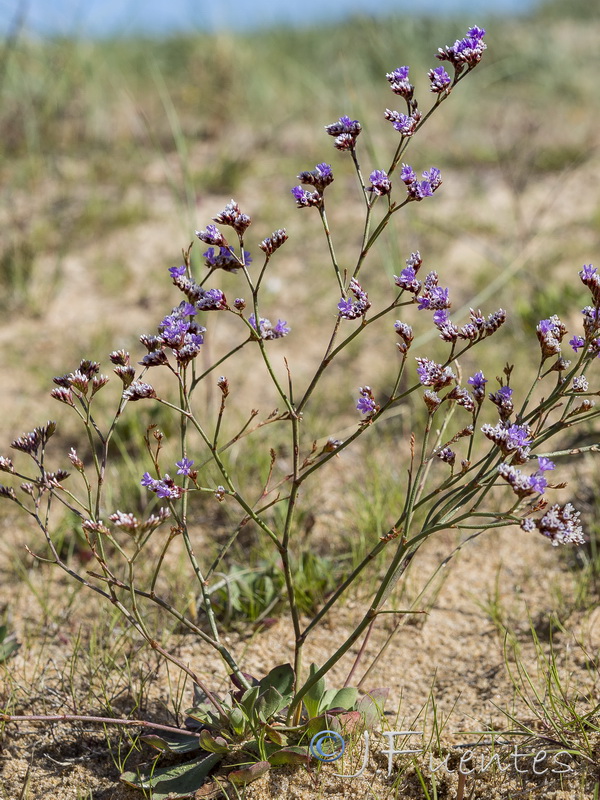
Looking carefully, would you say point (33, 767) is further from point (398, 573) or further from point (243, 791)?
point (398, 573)

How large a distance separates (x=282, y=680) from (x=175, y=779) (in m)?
0.32

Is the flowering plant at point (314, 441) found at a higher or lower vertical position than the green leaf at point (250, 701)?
higher

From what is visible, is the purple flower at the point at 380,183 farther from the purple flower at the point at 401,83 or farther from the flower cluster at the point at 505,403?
the flower cluster at the point at 505,403

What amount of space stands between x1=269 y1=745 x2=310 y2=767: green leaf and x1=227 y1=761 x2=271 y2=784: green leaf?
0.14 ft

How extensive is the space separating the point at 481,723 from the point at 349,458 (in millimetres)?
1454

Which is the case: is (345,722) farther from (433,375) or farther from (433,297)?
(433,297)

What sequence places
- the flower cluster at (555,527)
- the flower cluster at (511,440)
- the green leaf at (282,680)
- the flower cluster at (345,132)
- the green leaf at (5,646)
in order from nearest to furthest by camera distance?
the flower cluster at (555,527), the flower cluster at (511,440), the flower cluster at (345,132), the green leaf at (282,680), the green leaf at (5,646)

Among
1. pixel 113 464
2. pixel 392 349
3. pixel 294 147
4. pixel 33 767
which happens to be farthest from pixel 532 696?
pixel 294 147

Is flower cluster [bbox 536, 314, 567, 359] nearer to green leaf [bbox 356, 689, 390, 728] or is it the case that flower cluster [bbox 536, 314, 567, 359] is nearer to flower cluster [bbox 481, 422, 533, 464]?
flower cluster [bbox 481, 422, 533, 464]

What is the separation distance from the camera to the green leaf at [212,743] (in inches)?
67.2

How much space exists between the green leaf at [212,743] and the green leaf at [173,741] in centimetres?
7

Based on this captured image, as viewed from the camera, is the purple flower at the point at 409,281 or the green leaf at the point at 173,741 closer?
the purple flower at the point at 409,281

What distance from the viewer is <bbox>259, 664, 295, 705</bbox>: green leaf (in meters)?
1.85

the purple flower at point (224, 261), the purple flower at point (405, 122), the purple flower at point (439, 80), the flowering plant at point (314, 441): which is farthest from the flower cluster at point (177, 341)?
the purple flower at point (439, 80)
